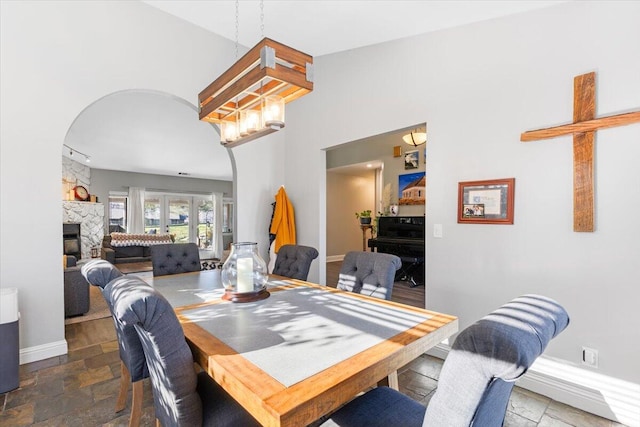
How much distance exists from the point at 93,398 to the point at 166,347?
167cm

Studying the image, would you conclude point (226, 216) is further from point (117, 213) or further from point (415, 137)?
point (415, 137)

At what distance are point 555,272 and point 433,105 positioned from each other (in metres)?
1.64

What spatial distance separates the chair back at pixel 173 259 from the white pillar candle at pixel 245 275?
49.8 inches

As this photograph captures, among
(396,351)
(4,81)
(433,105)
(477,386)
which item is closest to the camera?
(477,386)

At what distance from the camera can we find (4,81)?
253cm

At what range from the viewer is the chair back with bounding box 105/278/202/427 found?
1018 mm

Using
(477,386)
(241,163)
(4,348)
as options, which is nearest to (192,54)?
(241,163)

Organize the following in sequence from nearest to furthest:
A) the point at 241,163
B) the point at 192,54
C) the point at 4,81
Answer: the point at 4,81 → the point at 192,54 → the point at 241,163

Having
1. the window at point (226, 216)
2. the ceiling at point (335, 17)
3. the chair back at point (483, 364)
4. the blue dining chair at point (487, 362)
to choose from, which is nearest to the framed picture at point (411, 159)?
the ceiling at point (335, 17)

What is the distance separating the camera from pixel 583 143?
1994 mm

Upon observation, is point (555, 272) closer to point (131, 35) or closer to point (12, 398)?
point (12, 398)

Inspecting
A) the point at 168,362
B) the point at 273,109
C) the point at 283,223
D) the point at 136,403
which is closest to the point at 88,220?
the point at 283,223

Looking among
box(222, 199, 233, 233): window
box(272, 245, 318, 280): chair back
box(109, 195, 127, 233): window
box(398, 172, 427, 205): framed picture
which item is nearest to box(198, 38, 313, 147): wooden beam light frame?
box(272, 245, 318, 280): chair back

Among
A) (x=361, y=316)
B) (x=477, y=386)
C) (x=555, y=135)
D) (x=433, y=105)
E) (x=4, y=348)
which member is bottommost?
(x=4, y=348)
